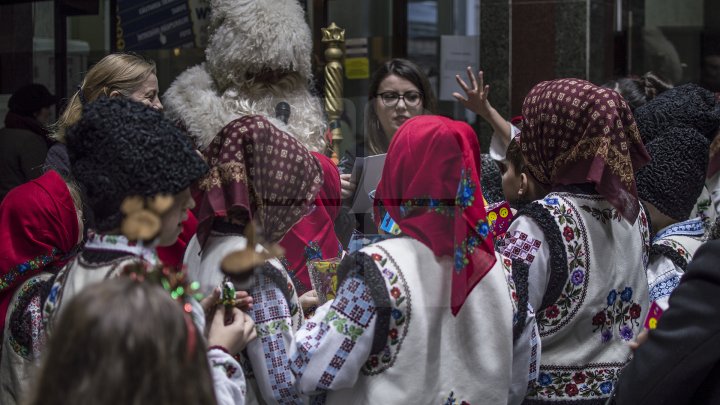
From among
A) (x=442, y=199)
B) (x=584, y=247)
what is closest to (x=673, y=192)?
(x=584, y=247)

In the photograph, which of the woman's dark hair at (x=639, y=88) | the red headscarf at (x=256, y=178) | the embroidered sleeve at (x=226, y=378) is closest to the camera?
the embroidered sleeve at (x=226, y=378)

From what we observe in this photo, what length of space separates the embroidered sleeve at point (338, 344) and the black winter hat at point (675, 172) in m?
1.62

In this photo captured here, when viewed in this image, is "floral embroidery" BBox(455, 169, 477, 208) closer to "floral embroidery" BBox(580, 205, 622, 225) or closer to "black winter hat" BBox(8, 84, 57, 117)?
"floral embroidery" BBox(580, 205, 622, 225)

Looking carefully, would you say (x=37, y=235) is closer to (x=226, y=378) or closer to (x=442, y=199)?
(x=226, y=378)

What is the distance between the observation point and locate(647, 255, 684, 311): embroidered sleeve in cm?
372

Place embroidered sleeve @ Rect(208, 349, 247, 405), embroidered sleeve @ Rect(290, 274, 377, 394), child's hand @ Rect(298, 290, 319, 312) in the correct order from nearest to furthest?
embroidered sleeve @ Rect(208, 349, 247, 405), embroidered sleeve @ Rect(290, 274, 377, 394), child's hand @ Rect(298, 290, 319, 312)

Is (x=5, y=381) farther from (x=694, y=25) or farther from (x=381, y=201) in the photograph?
(x=694, y=25)

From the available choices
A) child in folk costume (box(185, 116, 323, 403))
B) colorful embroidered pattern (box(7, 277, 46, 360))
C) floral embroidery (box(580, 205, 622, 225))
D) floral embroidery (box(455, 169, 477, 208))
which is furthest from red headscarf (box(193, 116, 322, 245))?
floral embroidery (box(580, 205, 622, 225))

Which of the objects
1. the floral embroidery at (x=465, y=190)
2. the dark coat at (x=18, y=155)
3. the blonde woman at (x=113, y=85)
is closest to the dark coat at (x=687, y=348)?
the floral embroidery at (x=465, y=190)

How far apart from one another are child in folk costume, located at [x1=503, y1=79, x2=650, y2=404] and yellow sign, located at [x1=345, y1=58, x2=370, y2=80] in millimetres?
1000

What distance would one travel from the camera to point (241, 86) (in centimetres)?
388

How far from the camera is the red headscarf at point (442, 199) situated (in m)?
2.90

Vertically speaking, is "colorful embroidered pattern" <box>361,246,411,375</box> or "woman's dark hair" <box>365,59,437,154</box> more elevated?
"woman's dark hair" <box>365,59,437,154</box>

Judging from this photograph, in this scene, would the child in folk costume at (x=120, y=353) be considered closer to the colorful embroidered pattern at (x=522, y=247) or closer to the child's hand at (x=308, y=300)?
the child's hand at (x=308, y=300)
